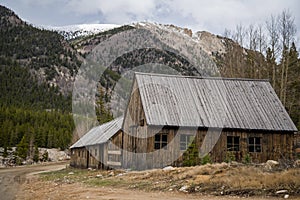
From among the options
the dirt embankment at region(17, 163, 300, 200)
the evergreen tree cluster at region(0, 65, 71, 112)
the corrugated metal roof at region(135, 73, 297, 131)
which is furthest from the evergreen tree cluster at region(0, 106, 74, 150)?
the dirt embankment at region(17, 163, 300, 200)

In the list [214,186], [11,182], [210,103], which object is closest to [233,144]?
[210,103]

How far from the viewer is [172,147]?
27.9 metres

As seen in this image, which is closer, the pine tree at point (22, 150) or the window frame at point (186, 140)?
the window frame at point (186, 140)

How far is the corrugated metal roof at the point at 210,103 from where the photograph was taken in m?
28.3

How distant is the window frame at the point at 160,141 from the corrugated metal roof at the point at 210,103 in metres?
0.92

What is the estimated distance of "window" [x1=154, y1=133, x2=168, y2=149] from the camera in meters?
27.7

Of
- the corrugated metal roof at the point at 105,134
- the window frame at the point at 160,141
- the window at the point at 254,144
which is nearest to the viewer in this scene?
the window frame at the point at 160,141

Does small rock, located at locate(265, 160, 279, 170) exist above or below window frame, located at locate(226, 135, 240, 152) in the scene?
below

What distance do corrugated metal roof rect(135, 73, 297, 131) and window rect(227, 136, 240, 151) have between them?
0.93 meters

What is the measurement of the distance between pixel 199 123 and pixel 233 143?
9.70ft

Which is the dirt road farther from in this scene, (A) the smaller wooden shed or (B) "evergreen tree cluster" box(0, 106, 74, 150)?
(B) "evergreen tree cluster" box(0, 106, 74, 150)

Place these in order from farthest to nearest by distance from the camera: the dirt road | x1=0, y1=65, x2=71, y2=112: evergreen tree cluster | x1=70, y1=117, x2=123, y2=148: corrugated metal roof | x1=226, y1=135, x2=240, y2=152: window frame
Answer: x1=0, y1=65, x2=71, y2=112: evergreen tree cluster → x1=70, y1=117, x2=123, y2=148: corrugated metal roof → x1=226, y1=135, x2=240, y2=152: window frame → the dirt road

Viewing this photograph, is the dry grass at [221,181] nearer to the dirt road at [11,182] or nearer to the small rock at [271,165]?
the small rock at [271,165]

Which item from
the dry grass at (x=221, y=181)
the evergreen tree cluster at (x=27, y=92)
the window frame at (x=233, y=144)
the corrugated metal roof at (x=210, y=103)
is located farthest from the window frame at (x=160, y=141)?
the evergreen tree cluster at (x=27, y=92)
